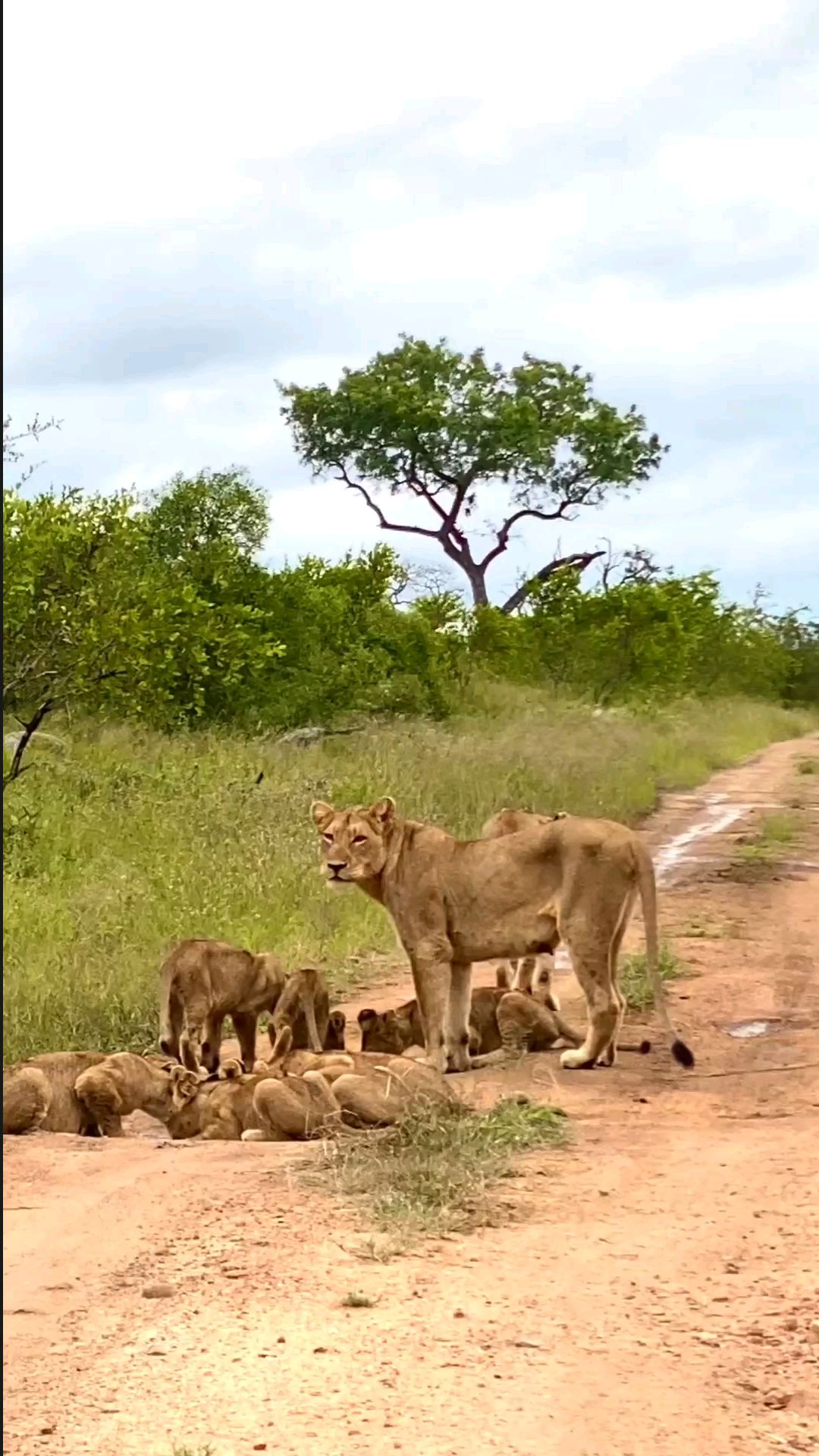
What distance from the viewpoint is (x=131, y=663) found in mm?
13500

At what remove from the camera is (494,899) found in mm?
8391

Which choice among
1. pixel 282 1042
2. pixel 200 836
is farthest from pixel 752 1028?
pixel 200 836

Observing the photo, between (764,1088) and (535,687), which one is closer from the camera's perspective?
(764,1088)

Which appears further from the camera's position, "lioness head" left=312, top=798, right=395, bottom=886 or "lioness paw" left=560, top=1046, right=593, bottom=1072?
"lioness head" left=312, top=798, right=395, bottom=886

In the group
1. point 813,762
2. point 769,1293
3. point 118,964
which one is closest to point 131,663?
point 118,964

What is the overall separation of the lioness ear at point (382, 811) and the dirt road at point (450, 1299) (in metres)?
1.51

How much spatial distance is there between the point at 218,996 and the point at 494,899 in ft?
4.73

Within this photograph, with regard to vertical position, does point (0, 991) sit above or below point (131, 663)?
below

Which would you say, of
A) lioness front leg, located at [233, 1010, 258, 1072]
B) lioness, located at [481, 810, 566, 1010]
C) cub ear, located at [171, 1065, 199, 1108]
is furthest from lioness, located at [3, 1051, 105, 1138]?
lioness, located at [481, 810, 566, 1010]

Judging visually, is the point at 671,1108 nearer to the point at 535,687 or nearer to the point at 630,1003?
the point at 630,1003

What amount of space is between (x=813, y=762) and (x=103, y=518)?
659 inches

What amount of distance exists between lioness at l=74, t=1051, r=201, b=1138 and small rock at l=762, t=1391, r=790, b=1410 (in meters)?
3.54

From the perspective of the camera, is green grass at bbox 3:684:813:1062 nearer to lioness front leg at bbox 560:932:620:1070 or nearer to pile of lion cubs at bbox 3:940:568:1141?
pile of lion cubs at bbox 3:940:568:1141

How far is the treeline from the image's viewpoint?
13.5 m
